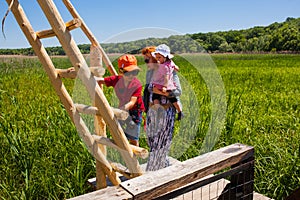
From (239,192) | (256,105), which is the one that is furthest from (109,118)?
(256,105)

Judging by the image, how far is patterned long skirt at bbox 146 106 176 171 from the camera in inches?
90.7

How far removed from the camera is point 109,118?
1812 millimetres

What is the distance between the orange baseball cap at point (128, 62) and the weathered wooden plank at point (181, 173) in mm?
704

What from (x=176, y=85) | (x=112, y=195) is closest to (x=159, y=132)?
(x=176, y=85)

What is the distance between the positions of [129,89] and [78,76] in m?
0.43

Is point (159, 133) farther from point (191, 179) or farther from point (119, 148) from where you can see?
point (191, 179)

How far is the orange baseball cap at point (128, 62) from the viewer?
2.01 metres

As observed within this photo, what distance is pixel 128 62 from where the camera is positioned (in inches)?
79.7

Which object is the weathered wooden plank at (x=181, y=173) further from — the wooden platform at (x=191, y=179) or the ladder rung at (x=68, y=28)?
the ladder rung at (x=68, y=28)

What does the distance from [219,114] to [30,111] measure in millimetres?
2383

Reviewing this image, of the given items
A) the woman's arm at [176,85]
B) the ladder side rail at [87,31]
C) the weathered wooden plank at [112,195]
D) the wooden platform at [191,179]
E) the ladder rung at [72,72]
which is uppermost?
the ladder side rail at [87,31]

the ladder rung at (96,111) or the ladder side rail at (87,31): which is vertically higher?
the ladder side rail at (87,31)

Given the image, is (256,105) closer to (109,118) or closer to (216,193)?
(216,193)

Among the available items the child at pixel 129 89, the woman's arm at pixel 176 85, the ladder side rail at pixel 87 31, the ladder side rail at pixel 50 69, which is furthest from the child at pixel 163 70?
the ladder side rail at pixel 50 69
